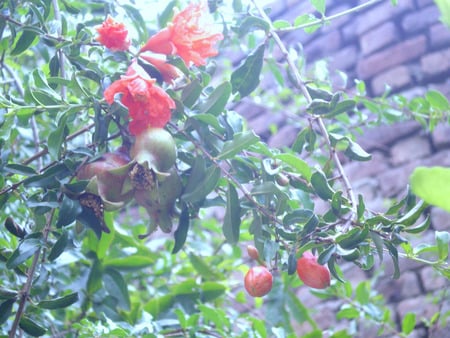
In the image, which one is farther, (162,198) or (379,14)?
(379,14)

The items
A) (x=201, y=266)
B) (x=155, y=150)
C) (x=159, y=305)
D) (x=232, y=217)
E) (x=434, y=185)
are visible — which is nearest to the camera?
(x=434, y=185)

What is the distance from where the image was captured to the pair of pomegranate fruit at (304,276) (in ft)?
2.84

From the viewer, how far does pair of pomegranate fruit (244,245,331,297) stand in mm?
867

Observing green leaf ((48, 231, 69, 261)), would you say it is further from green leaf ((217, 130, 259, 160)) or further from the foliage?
green leaf ((217, 130, 259, 160))

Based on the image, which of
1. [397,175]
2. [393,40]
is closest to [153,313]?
[397,175]

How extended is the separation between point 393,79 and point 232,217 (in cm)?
143

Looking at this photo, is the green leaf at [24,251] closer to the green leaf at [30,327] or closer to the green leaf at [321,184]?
the green leaf at [30,327]

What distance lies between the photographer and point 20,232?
3.06 ft

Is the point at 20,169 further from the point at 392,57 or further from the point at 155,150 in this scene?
the point at 392,57

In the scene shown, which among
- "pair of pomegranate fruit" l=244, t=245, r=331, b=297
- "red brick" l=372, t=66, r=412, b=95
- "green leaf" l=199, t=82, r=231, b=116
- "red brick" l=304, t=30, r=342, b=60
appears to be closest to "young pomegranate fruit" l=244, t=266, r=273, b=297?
"pair of pomegranate fruit" l=244, t=245, r=331, b=297

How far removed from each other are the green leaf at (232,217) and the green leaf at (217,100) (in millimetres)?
108

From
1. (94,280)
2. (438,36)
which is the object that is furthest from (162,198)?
(438,36)

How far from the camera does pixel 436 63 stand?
2080 mm

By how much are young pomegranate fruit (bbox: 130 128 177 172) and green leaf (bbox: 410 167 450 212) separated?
0.51m
